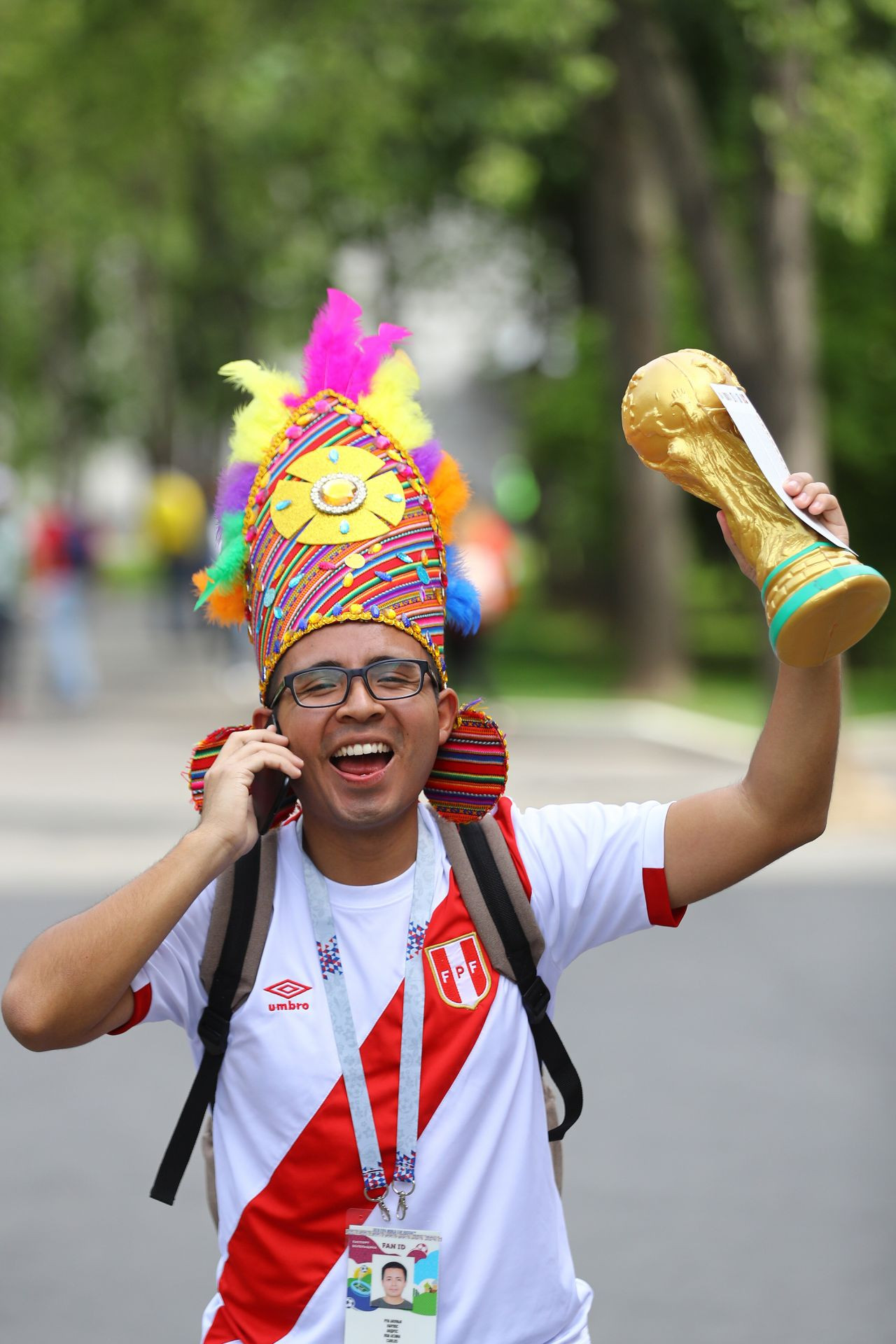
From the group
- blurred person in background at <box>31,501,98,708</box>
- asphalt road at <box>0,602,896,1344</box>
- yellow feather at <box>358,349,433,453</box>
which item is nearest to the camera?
yellow feather at <box>358,349,433,453</box>

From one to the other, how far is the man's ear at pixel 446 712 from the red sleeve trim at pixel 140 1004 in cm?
54

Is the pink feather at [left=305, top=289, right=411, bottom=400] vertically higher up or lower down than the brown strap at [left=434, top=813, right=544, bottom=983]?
higher up

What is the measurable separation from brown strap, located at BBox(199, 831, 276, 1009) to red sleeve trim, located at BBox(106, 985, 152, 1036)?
79 millimetres

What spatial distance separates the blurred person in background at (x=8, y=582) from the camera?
56.5 ft

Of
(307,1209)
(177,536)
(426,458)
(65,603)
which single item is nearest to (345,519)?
(426,458)

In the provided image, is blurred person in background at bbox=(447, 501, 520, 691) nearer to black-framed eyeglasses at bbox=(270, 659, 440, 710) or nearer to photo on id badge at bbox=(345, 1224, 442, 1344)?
black-framed eyeglasses at bbox=(270, 659, 440, 710)

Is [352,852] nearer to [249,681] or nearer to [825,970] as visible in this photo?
[825,970]

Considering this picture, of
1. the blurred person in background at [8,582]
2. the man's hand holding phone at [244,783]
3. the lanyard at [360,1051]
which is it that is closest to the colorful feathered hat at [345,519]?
the man's hand holding phone at [244,783]

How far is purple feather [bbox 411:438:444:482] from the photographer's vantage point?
9.41 feet

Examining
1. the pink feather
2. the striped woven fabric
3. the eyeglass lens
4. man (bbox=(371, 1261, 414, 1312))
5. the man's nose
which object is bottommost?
man (bbox=(371, 1261, 414, 1312))

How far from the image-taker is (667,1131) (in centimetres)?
576

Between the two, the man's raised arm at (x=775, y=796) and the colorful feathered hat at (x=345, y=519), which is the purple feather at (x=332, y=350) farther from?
the man's raised arm at (x=775, y=796)

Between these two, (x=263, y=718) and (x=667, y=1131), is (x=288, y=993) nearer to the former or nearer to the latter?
(x=263, y=718)

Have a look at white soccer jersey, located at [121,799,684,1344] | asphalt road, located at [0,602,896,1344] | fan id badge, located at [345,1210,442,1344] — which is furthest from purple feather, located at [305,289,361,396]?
asphalt road, located at [0,602,896,1344]
